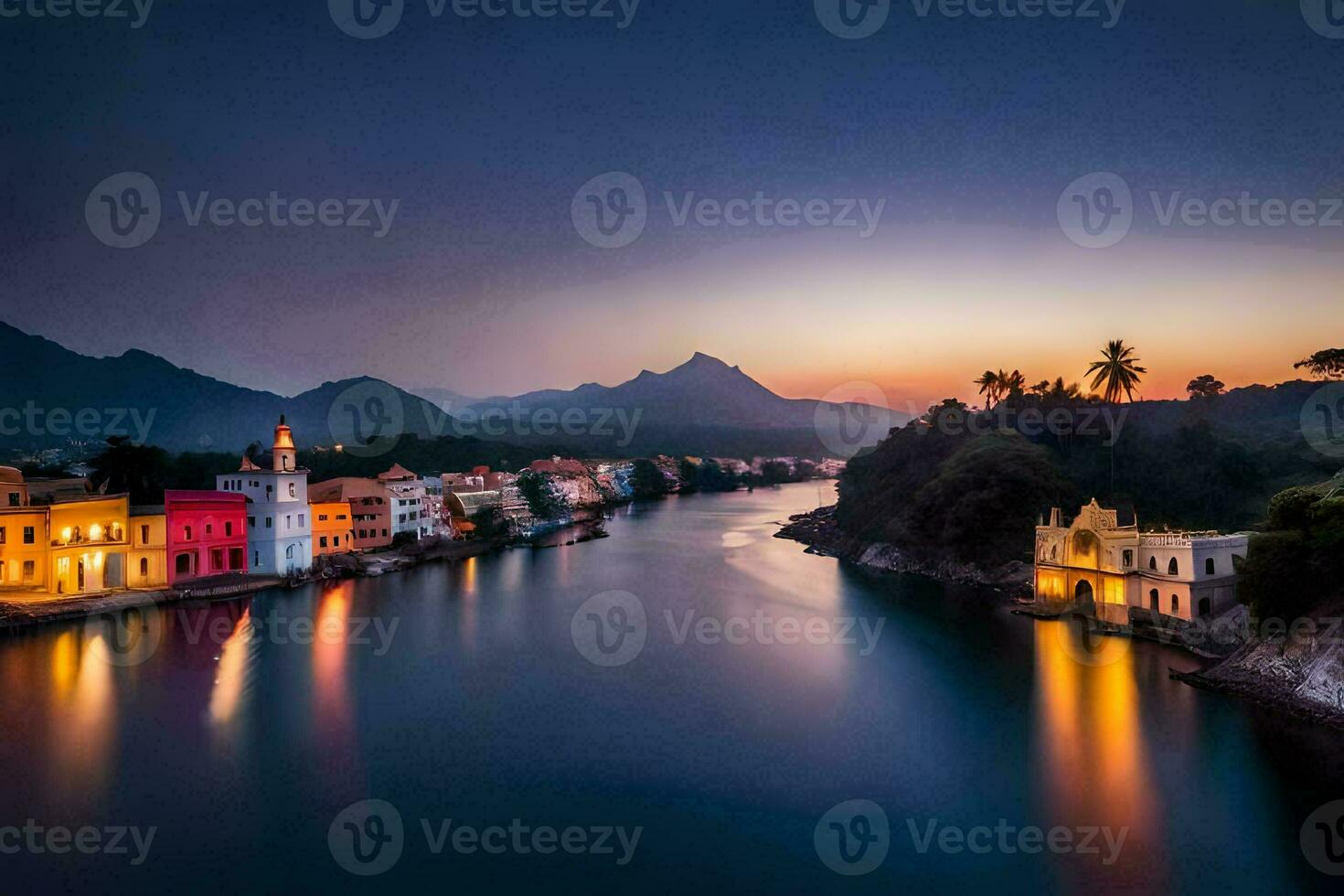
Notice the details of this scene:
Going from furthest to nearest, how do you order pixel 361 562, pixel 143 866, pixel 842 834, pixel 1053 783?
pixel 361 562, pixel 1053 783, pixel 842 834, pixel 143 866

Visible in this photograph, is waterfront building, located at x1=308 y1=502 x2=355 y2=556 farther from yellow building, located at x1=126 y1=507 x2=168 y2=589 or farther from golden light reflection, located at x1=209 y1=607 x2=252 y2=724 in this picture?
golden light reflection, located at x1=209 y1=607 x2=252 y2=724

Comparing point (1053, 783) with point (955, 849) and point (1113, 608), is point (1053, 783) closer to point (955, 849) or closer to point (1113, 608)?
point (955, 849)

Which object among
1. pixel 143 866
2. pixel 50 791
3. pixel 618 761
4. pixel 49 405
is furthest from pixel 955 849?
pixel 49 405

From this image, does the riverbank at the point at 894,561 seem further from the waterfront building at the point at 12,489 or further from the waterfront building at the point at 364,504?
the waterfront building at the point at 12,489

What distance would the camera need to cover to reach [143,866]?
740 cm

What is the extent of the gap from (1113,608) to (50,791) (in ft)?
52.1

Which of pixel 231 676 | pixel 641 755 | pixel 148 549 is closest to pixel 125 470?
pixel 148 549

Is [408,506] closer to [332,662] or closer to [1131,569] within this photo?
[332,662]

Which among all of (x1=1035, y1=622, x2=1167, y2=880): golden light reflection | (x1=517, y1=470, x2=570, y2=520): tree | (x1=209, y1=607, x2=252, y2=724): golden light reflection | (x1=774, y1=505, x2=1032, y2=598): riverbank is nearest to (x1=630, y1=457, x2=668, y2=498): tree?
(x1=517, y1=470, x2=570, y2=520): tree

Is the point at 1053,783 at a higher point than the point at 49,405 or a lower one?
lower

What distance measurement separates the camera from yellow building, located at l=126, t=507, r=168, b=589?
57.6ft

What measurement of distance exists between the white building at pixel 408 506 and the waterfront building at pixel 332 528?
203 cm

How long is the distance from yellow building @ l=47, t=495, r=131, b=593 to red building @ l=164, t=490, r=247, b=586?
91 cm

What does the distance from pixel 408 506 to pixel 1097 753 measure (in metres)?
21.0
